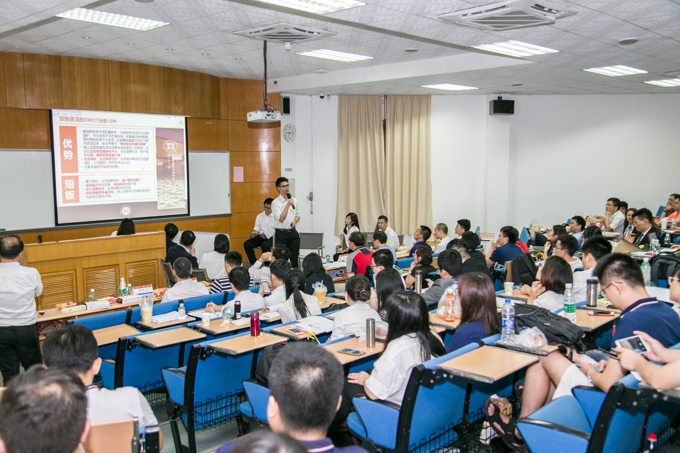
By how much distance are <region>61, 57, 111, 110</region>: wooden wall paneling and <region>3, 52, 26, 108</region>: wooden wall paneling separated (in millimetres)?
567

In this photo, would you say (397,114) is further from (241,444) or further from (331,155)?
(241,444)

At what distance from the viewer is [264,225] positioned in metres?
10.7

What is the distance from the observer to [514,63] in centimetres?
866

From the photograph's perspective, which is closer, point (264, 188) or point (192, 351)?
point (192, 351)

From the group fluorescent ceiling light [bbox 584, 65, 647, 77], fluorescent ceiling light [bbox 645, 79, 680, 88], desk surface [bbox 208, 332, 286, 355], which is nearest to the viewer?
desk surface [bbox 208, 332, 286, 355]

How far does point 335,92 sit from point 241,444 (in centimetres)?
1102

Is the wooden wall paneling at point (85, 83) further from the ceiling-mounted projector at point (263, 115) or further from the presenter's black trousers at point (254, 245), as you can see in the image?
the presenter's black trousers at point (254, 245)

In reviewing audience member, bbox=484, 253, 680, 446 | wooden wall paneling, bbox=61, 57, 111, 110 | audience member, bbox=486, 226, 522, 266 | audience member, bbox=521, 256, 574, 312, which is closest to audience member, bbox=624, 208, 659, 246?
audience member, bbox=486, 226, 522, 266

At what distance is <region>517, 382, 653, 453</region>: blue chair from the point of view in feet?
8.84

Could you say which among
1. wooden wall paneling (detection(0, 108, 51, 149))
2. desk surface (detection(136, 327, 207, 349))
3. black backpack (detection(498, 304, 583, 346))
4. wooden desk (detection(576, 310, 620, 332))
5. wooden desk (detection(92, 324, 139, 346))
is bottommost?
wooden desk (detection(92, 324, 139, 346))

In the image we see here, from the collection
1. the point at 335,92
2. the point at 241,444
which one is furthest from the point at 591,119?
the point at 241,444

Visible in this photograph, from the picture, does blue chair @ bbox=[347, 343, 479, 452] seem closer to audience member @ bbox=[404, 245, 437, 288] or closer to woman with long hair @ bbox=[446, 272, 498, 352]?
woman with long hair @ bbox=[446, 272, 498, 352]

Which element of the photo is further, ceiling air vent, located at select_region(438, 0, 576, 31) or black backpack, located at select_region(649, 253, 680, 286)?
black backpack, located at select_region(649, 253, 680, 286)

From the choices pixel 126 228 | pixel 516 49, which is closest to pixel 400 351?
pixel 516 49
